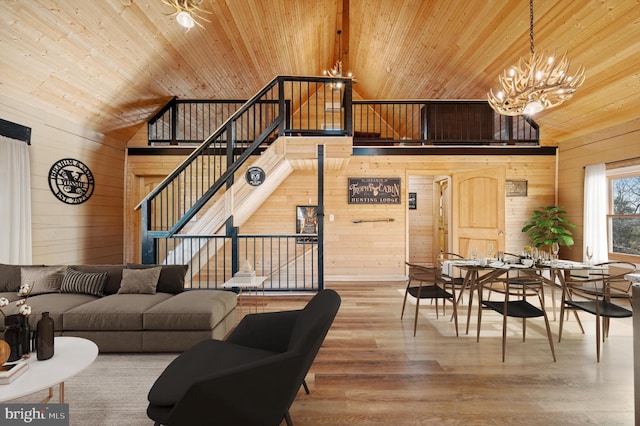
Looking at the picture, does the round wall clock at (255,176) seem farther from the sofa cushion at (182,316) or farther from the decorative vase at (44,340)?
the decorative vase at (44,340)

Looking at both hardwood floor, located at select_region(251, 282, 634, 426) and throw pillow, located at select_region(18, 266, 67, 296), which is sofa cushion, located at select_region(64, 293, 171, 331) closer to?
throw pillow, located at select_region(18, 266, 67, 296)

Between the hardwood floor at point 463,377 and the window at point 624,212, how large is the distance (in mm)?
1714

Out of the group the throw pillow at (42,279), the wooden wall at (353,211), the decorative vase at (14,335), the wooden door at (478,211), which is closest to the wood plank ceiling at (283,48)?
the wooden wall at (353,211)

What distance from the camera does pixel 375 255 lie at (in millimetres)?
6379

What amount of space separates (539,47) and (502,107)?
1.49 meters

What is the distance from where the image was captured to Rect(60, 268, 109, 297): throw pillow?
130 inches

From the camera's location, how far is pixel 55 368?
178cm

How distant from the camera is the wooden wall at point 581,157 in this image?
14.9 feet

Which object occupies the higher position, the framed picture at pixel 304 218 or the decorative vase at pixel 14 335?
the framed picture at pixel 304 218

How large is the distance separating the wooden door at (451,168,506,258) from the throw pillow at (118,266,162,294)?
444cm

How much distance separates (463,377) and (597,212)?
4451 mm

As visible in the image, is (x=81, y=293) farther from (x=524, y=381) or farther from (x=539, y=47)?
(x=539, y=47)

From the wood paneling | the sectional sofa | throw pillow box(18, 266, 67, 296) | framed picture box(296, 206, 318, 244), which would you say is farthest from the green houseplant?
throw pillow box(18, 266, 67, 296)

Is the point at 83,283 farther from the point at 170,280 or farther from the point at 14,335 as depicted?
the point at 14,335
